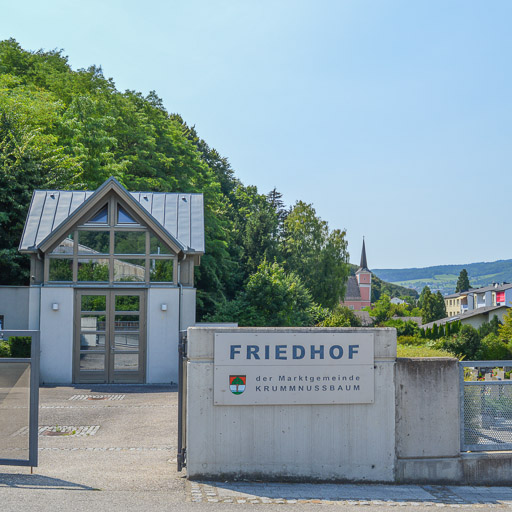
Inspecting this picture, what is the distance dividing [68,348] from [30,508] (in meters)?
14.0

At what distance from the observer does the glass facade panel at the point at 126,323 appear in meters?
20.3

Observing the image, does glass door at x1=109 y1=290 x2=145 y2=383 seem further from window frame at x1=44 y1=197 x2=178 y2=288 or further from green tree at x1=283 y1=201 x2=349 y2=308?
green tree at x1=283 y1=201 x2=349 y2=308

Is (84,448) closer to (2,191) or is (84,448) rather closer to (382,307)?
(2,191)

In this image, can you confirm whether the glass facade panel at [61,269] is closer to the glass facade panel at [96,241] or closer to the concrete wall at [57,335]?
the concrete wall at [57,335]

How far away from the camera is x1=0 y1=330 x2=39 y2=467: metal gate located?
320 inches

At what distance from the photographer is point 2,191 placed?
1108 inches

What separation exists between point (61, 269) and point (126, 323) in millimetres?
2792

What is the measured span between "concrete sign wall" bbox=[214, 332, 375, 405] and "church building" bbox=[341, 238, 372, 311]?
14028 centimetres

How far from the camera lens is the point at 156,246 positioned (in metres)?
20.9

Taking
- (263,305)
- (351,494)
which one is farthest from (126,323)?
(351,494)

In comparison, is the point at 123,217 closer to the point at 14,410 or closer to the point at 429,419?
the point at 14,410

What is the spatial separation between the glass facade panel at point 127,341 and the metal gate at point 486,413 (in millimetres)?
13546

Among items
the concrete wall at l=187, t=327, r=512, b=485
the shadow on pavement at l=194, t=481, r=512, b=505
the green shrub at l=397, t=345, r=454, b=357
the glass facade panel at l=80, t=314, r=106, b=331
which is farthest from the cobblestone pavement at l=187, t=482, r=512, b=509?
the glass facade panel at l=80, t=314, r=106, b=331

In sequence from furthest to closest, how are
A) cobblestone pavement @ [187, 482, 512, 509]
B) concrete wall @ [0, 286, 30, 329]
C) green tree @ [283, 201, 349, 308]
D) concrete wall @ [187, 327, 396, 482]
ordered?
green tree @ [283, 201, 349, 308] → concrete wall @ [0, 286, 30, 329] → concrete wall @ [187, 327, 396, 482] → cobblestone pavement @ [187, 482, 512, 509]
